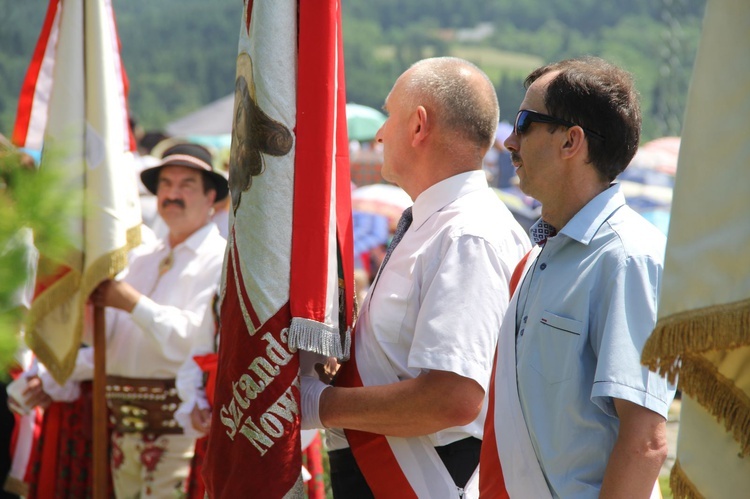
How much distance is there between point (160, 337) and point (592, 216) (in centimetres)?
274

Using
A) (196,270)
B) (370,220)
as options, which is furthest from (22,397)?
(370,220)

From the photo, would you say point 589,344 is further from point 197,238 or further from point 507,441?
point 197,238

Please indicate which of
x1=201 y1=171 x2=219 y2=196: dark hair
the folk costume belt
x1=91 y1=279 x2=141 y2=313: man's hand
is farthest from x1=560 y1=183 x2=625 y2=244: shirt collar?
x1=201 y1=171 x2=219 y2=196: dark hair

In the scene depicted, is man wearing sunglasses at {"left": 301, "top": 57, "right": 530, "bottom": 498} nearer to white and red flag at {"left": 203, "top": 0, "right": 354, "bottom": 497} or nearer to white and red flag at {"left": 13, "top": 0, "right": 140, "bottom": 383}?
white and red flag at {"left": 203, "top": 0, "right": 354, "bottom": 497}

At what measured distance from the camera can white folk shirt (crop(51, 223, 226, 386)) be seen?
176 inches

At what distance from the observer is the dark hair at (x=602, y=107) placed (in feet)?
7.52

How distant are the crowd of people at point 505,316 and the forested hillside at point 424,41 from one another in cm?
3251

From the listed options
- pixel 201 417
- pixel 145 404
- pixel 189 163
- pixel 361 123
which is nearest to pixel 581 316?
pixel 201 417

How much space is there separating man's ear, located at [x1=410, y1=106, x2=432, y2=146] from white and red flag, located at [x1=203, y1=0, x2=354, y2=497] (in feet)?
0.86

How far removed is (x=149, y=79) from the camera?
165 ft

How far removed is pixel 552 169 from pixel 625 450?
74cm

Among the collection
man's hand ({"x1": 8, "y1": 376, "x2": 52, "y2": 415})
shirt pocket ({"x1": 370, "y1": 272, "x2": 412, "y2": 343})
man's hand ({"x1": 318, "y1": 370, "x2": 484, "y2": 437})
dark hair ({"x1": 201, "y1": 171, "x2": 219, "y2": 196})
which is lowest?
man's hand ({"x1": 8, "y1": 376, "x2": 52, "y2": 415})

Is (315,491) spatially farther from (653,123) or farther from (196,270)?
(653,123)

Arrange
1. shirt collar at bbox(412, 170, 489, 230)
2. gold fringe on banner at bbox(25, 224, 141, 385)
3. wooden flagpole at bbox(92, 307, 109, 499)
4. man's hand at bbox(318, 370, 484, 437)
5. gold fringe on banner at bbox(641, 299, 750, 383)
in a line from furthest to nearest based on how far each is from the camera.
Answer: wooden flagpole at bbox(92, 307, 109, 499) < gold fringe on banner at bbox(25, 224, 141, 385) < shirt collar at bbox(412, 170, 489, 230) < man's hand at bbox(318, 370, 484, 437) < gold fringe on banner at bbox(641, 299, 750, 383)
